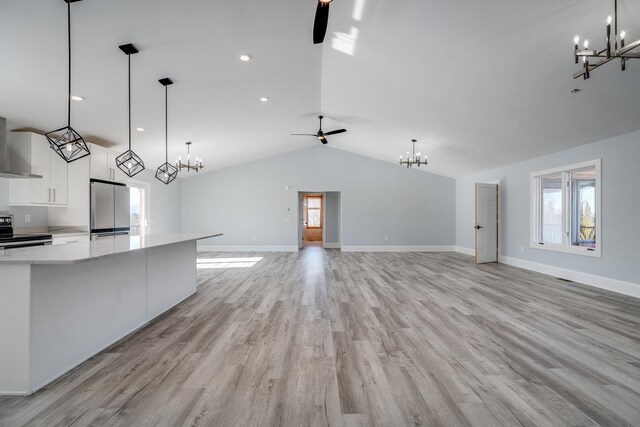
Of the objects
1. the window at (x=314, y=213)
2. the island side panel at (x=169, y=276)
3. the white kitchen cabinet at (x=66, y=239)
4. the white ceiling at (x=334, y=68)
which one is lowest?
the island side panel at (x=169, y=276)

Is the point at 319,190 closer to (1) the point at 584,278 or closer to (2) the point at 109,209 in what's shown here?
(2) the point at 109,209

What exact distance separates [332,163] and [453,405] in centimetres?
831

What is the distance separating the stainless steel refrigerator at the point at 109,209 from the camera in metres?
5.08

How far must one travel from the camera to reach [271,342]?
8.92 feet

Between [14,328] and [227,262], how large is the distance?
5447mm

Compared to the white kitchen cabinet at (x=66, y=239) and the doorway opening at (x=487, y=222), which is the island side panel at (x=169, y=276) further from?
the doorway opening at (x=487, y=222)

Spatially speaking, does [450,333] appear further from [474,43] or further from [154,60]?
[154,60]

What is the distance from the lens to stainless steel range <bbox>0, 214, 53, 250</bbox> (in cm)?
381

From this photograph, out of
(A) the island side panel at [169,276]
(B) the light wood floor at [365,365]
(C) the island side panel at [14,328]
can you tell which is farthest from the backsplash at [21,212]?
(C) the island side panel at [14,328]

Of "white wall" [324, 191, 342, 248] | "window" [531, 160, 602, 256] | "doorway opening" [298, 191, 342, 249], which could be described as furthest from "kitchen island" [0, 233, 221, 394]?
"white wall" [324, 191, 342, 248]

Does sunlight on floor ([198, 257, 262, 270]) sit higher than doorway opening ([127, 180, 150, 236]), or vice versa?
doorway opening ([127, 180, 150, 236])

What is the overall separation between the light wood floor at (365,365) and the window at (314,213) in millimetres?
8669

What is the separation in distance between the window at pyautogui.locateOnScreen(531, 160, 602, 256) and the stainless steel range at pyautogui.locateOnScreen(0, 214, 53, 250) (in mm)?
8304

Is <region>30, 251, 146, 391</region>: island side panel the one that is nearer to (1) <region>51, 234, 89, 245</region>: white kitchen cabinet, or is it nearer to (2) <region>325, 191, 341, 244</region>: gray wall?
(1) <region>51, 234, 89, 245</region>: white kitchen cabinet
